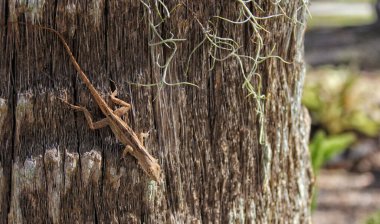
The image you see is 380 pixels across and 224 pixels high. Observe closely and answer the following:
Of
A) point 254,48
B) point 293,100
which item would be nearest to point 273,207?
point 293,100

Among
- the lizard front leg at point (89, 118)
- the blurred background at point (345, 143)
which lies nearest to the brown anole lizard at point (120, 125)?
the lizard front leg at point (89, 118)

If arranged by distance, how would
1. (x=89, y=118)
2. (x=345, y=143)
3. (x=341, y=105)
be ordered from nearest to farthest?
1. (x=89, y=118)
2. (x=345, y=143)
3. (x=341, y=105)

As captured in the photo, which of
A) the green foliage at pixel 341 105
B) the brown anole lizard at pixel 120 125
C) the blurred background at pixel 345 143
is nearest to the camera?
the brown anole lizard at pixel 120 125

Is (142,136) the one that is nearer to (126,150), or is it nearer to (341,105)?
(126,150)

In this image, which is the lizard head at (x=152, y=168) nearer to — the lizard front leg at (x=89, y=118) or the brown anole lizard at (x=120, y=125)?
the brown anole lizard at (x=120, y=125)

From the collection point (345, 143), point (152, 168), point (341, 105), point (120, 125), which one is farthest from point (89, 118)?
point (341, 105)
